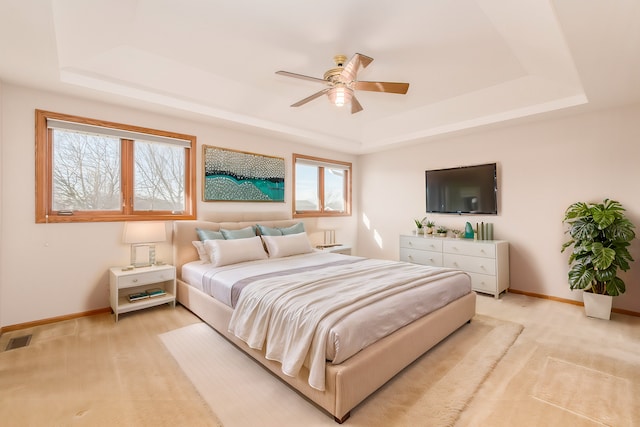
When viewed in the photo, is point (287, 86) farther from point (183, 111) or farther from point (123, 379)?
point (123, 379)

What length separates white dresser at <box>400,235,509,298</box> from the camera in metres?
4.05

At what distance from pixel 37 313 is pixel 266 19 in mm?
3722

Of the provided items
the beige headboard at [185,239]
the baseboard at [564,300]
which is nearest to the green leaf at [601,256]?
the baseboard at [564,300]

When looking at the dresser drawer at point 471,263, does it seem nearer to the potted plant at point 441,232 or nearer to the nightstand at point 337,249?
the potted plant at point 441,232

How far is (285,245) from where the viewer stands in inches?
160

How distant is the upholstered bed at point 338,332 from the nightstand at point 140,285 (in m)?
0.16

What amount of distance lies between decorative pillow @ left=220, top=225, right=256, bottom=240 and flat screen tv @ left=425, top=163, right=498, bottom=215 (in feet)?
10.4

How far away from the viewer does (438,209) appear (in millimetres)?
5086

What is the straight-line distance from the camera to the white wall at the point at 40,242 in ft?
9.48

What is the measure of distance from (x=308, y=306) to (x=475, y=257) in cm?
322

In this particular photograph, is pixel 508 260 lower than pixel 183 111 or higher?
lower

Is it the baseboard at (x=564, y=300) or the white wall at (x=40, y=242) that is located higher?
the white wall at (x=40, y=242)

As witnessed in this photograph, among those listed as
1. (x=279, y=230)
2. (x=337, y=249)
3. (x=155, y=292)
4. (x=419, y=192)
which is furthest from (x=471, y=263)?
(x=155, y=292)

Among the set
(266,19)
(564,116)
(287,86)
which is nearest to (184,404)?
(266,19)
